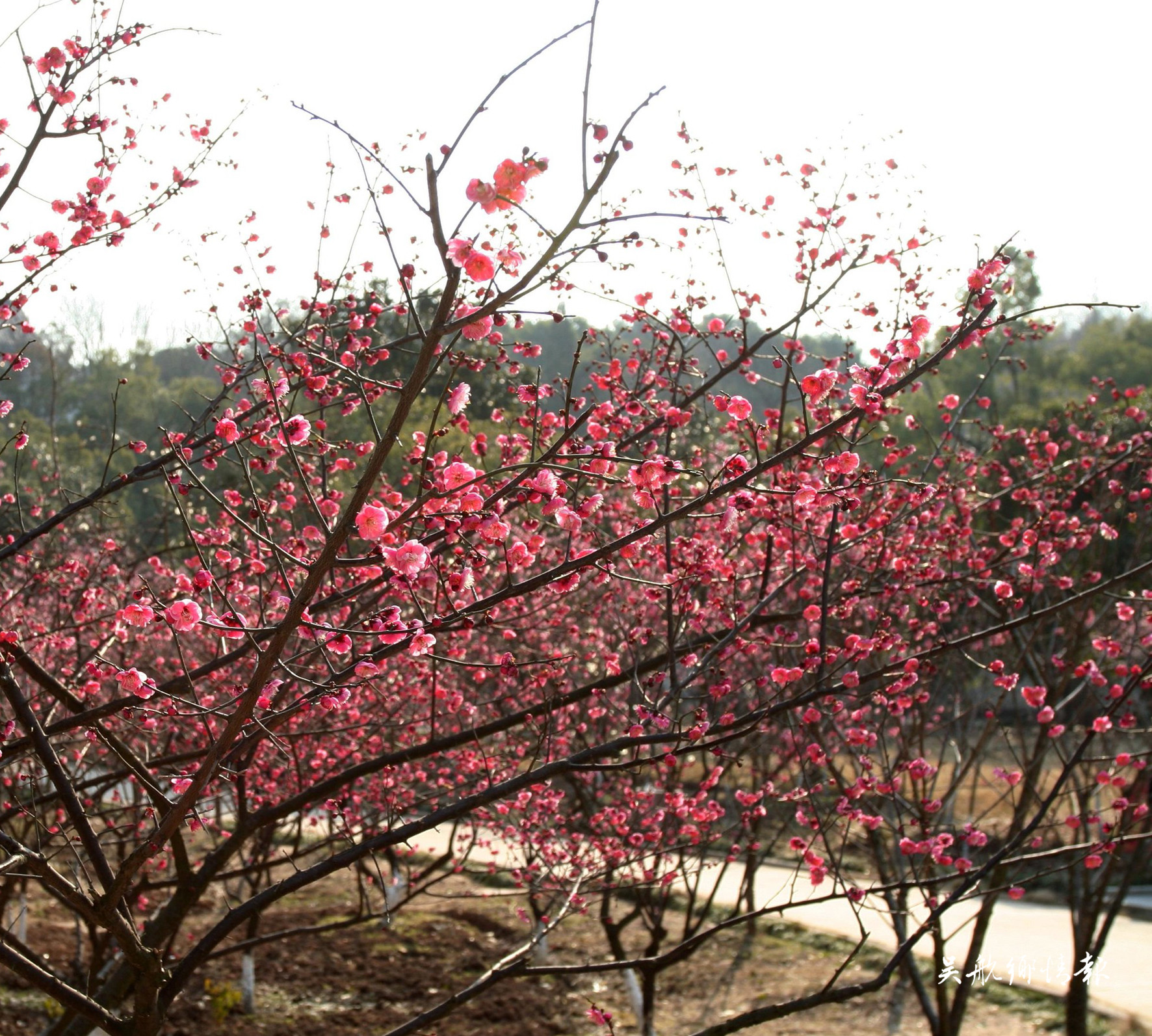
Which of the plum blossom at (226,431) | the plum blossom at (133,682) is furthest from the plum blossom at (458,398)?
the plum blossom at (133,682)

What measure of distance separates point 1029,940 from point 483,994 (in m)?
4.32

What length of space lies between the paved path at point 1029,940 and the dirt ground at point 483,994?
22 centimetres

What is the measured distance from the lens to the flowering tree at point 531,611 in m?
2.64

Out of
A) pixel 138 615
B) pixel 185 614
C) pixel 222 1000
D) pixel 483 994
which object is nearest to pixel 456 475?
pixel 185 614

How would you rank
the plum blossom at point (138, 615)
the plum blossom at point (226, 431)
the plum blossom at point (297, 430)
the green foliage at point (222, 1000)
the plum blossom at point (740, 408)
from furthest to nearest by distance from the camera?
the green foliage at point (222, 1000), the plum blossom at point (740, 408), the plum blossom at point (226, 431), the plum blossom at point (297, 430), the plum blossom at point (138, 615)

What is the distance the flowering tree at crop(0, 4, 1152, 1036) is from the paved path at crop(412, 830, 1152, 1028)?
0.75 meters

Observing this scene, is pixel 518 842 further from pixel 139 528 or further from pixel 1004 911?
pixel 139 528

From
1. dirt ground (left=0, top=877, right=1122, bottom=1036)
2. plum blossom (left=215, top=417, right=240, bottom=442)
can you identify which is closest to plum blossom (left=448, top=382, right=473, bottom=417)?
plum blossom (left=215, top=417, right=240, bottom=442)

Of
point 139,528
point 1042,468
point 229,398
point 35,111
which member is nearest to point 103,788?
point 229,398

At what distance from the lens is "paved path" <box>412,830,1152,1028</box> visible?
736 cm

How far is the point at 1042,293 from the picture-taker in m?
26.3

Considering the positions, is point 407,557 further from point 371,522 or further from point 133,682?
point 133,682

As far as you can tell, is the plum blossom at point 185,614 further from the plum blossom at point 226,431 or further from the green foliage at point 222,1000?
the green foliage at point 222,1000

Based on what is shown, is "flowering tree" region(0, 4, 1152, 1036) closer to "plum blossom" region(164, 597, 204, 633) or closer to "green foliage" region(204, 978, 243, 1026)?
"plum blossom" region(164, 597, 204, 633)
